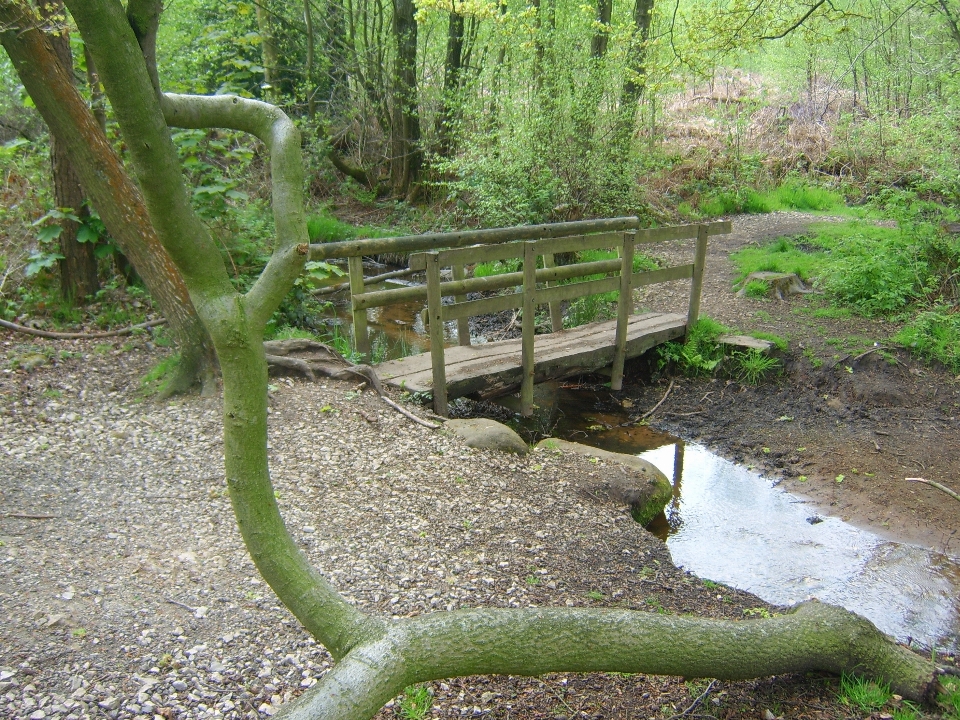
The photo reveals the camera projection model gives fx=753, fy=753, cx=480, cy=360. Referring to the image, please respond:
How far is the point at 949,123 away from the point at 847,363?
183 inches

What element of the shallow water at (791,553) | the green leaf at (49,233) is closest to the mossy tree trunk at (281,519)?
the shallow water at (791,553)

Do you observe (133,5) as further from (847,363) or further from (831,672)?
(847,363)

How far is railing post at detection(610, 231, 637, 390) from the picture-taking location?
8352 millimetres

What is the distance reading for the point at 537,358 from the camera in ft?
26.3

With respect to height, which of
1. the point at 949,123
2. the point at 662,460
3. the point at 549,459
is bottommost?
the point at 662,460

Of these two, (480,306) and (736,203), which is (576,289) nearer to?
(480,306)

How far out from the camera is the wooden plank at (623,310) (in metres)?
8.35

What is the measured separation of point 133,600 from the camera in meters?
3.71

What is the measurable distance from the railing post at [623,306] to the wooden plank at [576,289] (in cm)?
14

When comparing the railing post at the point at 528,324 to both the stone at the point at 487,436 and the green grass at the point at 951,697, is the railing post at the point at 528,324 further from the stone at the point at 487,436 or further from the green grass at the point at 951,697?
the green grass at the point at 951,697

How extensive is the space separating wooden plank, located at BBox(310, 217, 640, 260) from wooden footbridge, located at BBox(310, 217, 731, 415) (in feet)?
0.04

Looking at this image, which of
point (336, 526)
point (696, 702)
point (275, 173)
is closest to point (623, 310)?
point (336, 526)

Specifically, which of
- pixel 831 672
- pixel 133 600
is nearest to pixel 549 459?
pixel 831 672

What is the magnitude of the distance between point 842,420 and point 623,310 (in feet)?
8.20
